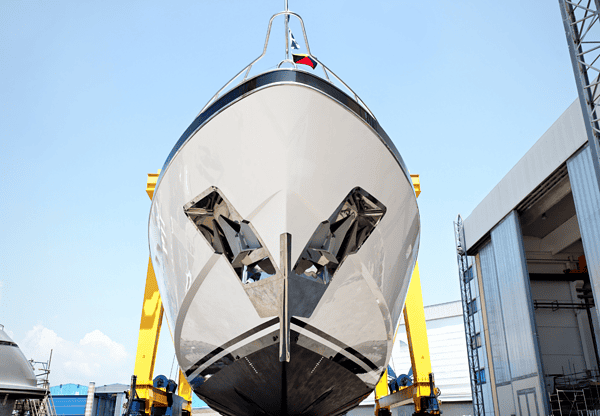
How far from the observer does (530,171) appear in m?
12.9

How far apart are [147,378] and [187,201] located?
11.7 ft

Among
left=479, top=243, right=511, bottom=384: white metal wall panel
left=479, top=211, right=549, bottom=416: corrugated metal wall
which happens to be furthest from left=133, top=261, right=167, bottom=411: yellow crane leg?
left=479, top=243, right=511, bottom=384: white metal wall panel

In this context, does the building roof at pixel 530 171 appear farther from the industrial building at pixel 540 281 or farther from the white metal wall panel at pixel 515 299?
the white metal wall panel at pixel 515 299

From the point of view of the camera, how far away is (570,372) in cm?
1509

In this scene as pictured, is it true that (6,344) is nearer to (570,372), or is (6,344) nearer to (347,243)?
(347,243)

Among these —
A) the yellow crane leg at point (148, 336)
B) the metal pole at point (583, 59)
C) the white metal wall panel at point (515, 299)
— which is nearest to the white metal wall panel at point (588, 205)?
the metal pole at point (583, 59)

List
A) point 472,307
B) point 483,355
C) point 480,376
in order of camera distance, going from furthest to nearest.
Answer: point 472,307 → point 480,376 → point 483,355

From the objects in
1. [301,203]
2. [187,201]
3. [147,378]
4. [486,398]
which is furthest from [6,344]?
A: [486,398]

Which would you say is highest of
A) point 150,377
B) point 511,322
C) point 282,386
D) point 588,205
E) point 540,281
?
point 540,281

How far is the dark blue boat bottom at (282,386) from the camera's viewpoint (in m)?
3.65

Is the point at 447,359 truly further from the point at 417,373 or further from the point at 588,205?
the point at 417,373

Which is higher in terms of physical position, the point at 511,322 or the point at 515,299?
the point at 515,299

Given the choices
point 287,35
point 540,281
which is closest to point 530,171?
point 540,281

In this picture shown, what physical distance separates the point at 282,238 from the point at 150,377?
4018 mm
